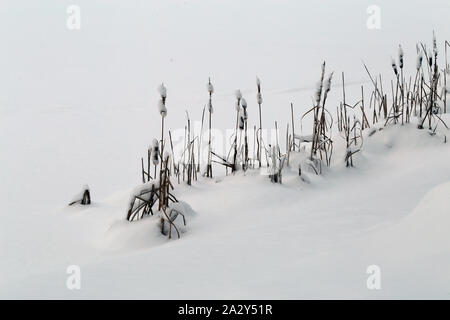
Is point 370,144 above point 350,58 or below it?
below

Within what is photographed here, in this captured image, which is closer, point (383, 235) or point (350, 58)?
point (383, 235)

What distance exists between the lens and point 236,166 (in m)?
2.08

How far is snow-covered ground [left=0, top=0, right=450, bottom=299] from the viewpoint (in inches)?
39.4

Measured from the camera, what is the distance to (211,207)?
5.64 ft

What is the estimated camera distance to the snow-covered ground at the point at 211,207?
100 centimetres

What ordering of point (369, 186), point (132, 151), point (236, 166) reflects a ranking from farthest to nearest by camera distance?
point (132, 151)
point (236, 166)
point (369, 186)

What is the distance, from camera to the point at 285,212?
1.57m

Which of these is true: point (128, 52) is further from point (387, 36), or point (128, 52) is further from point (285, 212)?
point (285, 212)

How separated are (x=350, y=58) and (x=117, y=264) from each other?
16.3 feet

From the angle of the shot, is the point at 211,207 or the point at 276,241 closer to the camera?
the point at 276,241
